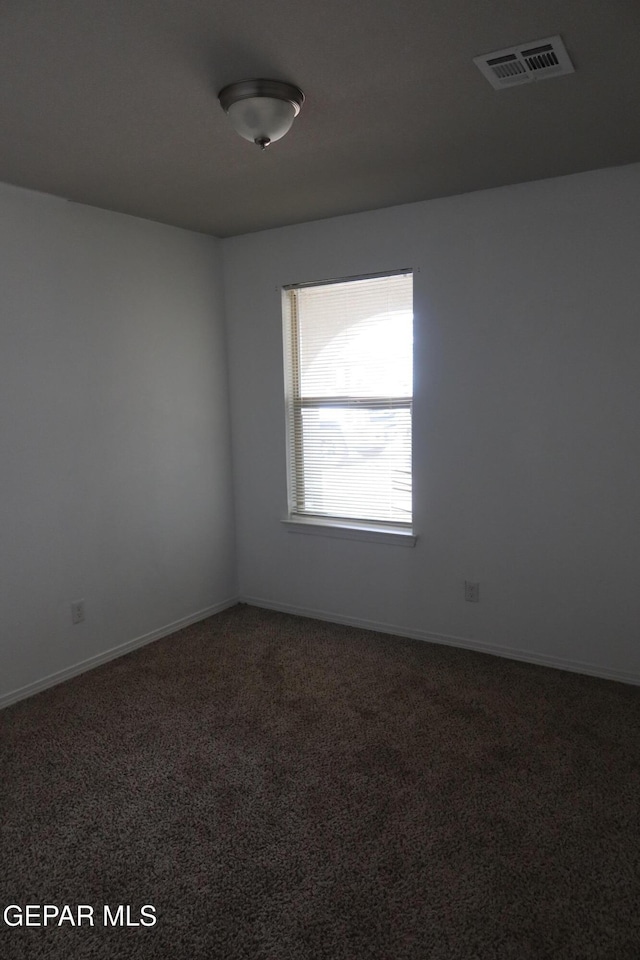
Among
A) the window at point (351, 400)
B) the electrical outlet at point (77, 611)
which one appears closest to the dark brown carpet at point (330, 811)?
the electrical outlet at point (77, 611)

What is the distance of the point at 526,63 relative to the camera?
6.09ft

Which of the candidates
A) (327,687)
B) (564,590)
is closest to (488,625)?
(564,590)

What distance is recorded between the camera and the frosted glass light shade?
1.97 m

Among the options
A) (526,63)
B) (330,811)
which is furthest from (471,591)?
(526,63)

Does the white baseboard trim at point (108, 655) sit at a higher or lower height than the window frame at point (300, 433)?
lower

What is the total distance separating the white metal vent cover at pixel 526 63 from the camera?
5.80ft

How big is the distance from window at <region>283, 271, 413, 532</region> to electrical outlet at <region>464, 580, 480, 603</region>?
48 cm

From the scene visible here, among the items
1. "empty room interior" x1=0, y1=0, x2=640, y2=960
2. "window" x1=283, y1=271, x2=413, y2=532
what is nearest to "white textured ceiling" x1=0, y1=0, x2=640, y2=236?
"empty room interior" x1=0, y1=0, x2=640, y2=960

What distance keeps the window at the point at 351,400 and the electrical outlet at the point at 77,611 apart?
1.46 m

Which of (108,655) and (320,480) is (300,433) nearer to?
(320,480)

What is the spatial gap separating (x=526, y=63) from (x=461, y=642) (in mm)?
2824

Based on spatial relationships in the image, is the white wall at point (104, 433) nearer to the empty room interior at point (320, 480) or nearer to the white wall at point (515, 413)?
the empty room interior at point (320, 480)

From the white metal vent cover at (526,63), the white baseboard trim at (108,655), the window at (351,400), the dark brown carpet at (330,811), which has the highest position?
the white metal vent cover at (526,63)

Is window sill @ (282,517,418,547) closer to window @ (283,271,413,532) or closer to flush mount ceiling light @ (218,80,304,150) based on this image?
window @ (283,271,413,532)
